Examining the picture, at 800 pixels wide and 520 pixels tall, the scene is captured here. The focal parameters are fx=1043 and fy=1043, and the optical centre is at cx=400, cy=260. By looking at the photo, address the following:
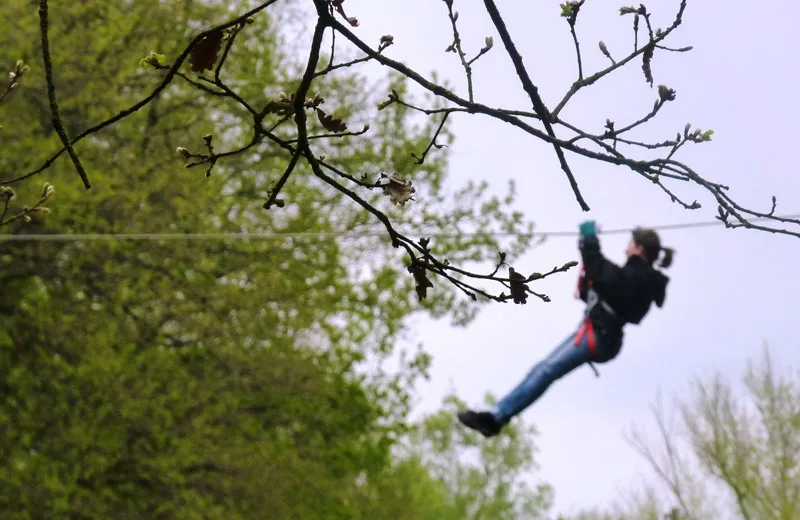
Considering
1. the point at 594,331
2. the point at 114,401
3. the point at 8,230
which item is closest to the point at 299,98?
the point at 594,331

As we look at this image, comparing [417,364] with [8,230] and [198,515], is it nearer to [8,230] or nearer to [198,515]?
[198,515]

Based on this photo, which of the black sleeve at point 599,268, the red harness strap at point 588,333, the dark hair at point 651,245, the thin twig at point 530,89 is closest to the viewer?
the thin twig at point 530,89

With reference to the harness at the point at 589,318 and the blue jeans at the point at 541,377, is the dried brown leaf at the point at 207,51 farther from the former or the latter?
the blue jeans at the point at 541,377

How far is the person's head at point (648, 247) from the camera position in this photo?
252 inches

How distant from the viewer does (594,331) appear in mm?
6527

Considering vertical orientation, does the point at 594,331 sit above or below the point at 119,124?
below

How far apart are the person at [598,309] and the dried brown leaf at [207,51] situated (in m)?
4.53

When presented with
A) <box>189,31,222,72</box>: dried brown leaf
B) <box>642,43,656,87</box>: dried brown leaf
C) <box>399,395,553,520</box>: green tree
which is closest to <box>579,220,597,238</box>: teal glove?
<box>642,43,656,87</box>: dried brown leaf

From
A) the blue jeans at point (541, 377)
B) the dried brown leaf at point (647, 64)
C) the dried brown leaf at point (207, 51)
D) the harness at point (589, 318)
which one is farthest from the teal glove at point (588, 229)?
the dried brown leaf at point (207, 51)

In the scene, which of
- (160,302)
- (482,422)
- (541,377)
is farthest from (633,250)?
(160,302)

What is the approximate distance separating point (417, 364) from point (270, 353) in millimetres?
2519

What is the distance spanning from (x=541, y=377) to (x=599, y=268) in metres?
0.86

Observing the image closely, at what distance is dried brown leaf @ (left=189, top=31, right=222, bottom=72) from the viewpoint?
5.96 feet

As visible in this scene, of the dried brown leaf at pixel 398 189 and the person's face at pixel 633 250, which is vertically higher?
the person's face at pixel 633 250
